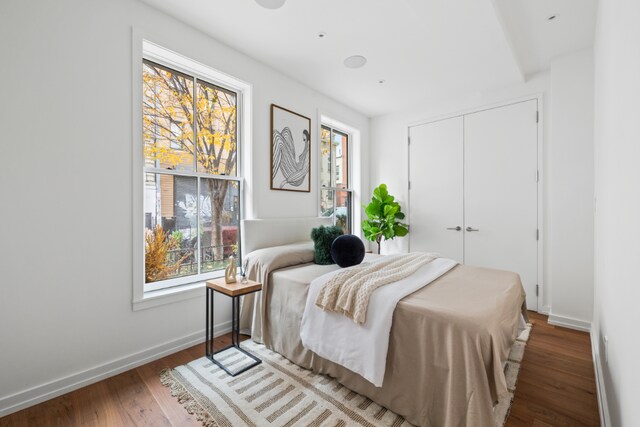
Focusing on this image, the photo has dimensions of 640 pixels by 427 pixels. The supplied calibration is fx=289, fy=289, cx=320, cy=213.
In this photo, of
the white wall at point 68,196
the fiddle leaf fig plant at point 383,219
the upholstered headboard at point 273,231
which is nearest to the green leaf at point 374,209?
the fiddle leaf fig plant at point 383,219

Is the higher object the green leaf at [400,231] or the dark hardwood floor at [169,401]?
the green leaf at [400,231]

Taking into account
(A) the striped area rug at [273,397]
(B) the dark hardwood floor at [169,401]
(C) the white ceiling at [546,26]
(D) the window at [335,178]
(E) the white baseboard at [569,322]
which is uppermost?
(C) the white ceiling at [546,26]

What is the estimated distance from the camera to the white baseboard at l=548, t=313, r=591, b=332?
9.50ft

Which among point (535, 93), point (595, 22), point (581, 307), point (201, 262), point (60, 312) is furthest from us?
point (535, 93)

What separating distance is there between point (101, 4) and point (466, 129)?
4.02 metres

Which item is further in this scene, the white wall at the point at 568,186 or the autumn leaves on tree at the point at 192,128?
the white wall at the point at 568,186

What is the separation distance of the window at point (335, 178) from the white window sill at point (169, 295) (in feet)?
6.63

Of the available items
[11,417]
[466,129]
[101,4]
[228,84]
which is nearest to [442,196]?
[466,129]

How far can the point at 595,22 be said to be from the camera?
2535 mm

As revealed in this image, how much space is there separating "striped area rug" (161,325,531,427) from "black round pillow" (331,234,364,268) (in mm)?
894

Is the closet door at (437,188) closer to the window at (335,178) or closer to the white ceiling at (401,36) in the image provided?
the white ceiling at (401,36)

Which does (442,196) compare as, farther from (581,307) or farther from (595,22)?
(595,22)

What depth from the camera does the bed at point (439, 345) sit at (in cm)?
138

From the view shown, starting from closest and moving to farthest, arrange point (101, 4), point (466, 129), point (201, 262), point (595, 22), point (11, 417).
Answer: point (11, 417) < point (101, 4) < point (595, 22) < point (201, 262) < point (466, 129)
